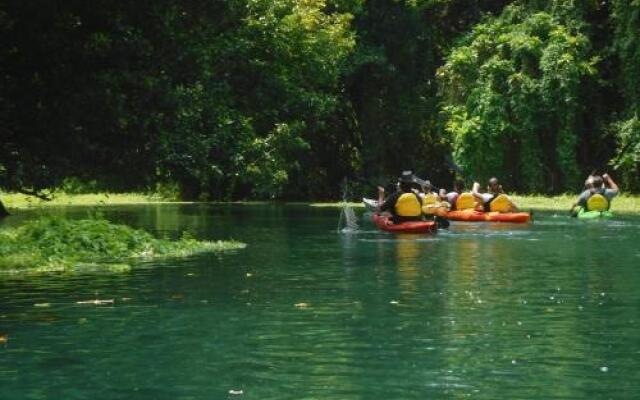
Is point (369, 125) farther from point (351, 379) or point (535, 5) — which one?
point (351, 379)

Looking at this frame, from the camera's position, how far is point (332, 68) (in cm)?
5272

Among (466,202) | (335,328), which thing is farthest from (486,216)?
(335,328)

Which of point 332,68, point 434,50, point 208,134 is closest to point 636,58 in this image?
point 332,68

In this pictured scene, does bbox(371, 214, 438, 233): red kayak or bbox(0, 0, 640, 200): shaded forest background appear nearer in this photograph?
bbox(0, 0, 640, 200): shaded forest background

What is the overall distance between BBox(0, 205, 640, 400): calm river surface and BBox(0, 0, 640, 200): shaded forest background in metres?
4.16

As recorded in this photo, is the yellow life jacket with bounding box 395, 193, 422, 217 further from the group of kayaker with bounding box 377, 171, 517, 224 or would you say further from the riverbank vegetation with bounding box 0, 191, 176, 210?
the riverbank vegetation with bounding box 0, 191, 176, 210

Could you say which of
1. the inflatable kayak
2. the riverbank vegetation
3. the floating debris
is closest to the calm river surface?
the floating debris

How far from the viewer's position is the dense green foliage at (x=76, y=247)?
23.6 metres

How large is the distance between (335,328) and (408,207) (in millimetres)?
19665

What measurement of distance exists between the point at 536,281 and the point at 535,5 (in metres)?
40.4

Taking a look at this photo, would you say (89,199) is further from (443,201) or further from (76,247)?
(76,247)

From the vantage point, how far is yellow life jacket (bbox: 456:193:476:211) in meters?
43.6

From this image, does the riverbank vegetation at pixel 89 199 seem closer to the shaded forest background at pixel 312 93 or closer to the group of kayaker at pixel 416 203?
the shaded forest background at pixel 312 93

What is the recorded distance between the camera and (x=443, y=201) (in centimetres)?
4238
